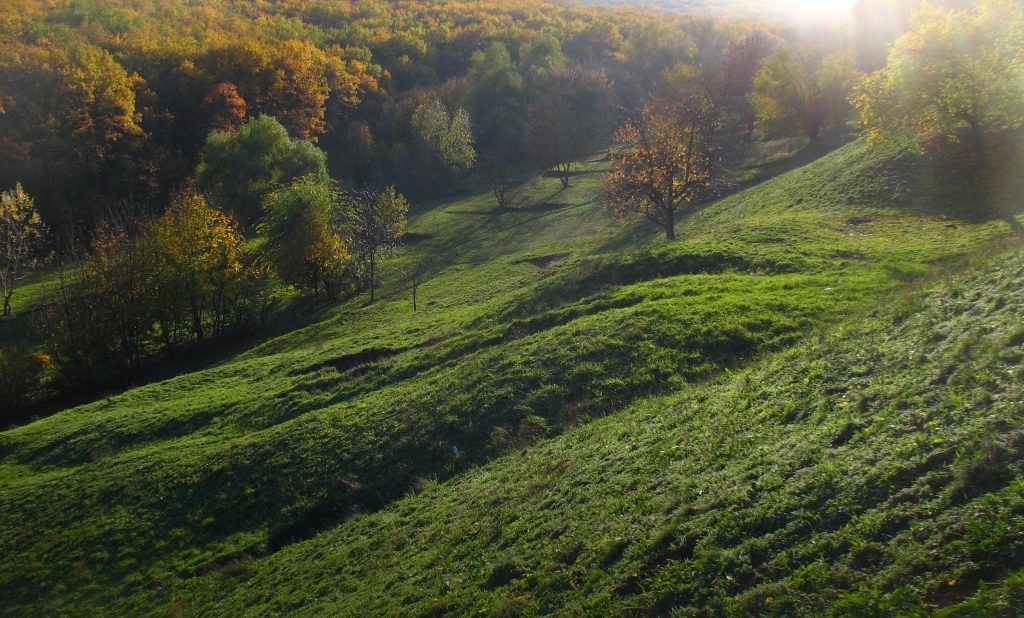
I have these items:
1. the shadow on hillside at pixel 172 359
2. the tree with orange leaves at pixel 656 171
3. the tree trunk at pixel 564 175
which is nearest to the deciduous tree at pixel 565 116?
the tree trunk at pixel 564 175

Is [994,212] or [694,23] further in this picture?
[694,23]

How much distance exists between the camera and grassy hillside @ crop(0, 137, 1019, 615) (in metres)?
20.2

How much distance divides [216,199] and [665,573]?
2544 inches

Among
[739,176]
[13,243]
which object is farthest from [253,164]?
[739,176]

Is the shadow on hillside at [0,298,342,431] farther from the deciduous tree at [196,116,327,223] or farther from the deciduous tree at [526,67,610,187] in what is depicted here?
the deciduous tree at [526,67,610,187]

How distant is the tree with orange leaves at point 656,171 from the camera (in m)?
45.4

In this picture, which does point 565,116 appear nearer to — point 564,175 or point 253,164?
point 564,175

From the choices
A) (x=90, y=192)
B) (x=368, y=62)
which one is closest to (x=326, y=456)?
(x=90, y=192)

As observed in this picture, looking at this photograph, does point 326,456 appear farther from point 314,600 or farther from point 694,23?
point 694,23

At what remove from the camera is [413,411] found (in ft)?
79.1

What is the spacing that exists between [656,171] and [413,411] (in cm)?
2875

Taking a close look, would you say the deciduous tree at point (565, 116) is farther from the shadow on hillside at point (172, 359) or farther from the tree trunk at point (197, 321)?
the tree trunk at point (197, 321)

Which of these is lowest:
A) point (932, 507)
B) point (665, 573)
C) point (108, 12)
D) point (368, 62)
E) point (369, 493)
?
point (369, 493)

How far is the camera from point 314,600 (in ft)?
52.0
